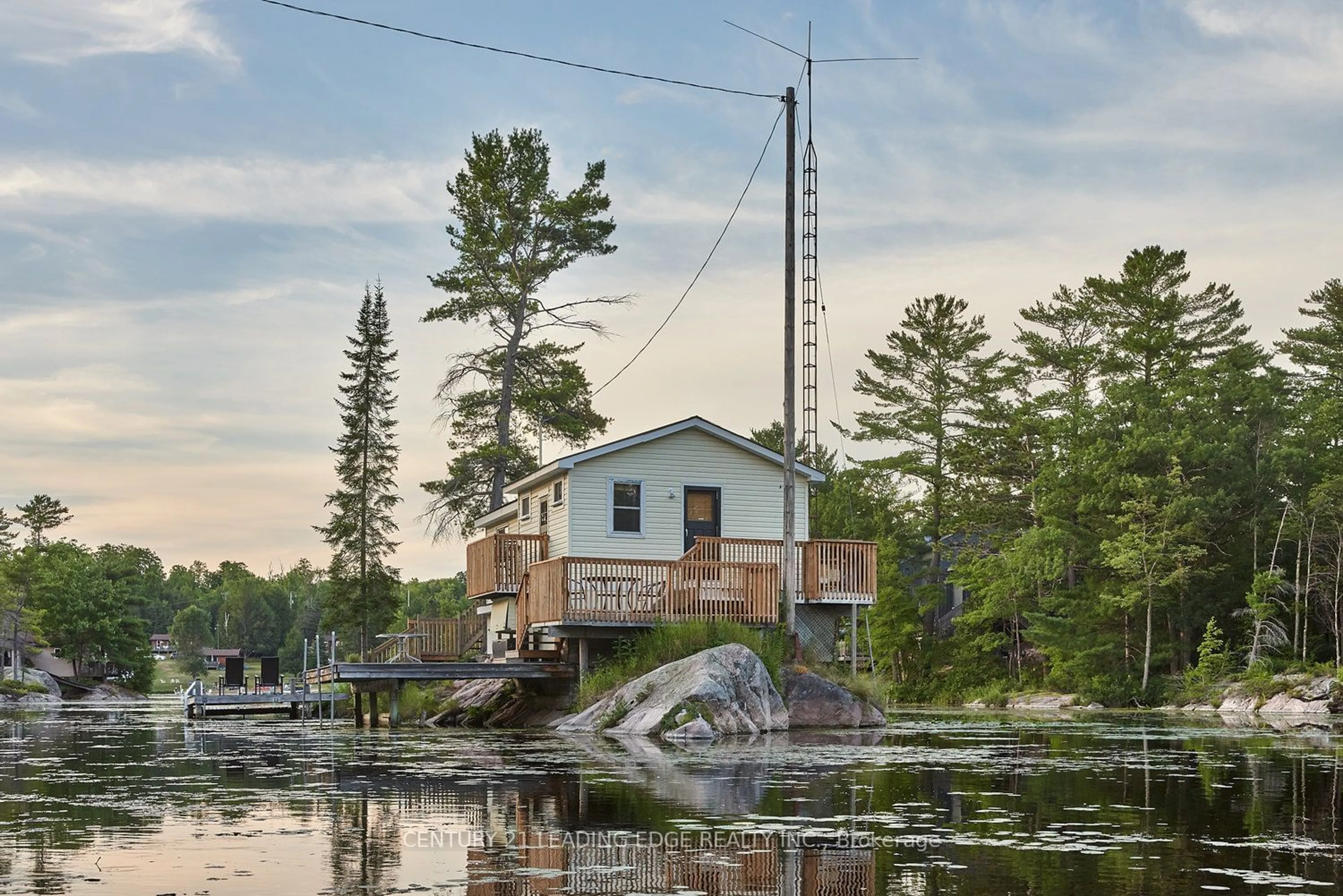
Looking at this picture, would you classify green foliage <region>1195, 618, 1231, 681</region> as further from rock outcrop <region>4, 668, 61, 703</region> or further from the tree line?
rock outcrop <region>4, 668, 61, 703</region>

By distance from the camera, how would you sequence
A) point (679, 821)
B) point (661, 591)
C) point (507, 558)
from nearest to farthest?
point (679, 821) < point (661, 591) < point (507, 558)

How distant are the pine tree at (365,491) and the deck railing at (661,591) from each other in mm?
29220

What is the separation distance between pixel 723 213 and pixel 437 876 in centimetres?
2703

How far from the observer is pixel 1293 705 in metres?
35.2

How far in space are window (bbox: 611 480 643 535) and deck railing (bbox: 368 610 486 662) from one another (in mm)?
7962

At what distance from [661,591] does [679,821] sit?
17.9 metres

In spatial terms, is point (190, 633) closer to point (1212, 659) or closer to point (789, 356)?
point (1212, 659)

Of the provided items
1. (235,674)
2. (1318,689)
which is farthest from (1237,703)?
(235,674)

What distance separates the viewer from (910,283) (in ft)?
192

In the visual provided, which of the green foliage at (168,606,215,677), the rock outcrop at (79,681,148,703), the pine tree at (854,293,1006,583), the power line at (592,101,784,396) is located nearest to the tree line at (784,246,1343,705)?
the pine tree at (854,293,1006,583)

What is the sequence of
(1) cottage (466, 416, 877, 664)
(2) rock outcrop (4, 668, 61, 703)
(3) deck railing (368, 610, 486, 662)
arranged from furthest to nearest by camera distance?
(2) rock outcrop (4, 668, 61, 703) < (3) deck railing (368, 610, 486, 662) < (1) cottage (466, 416, 877, 664)

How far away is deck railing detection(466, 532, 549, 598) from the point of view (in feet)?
107

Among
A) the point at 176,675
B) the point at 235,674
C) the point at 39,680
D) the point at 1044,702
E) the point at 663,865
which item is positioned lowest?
the point at 176,675

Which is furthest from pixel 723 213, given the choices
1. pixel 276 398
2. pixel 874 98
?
pixel 276 398
